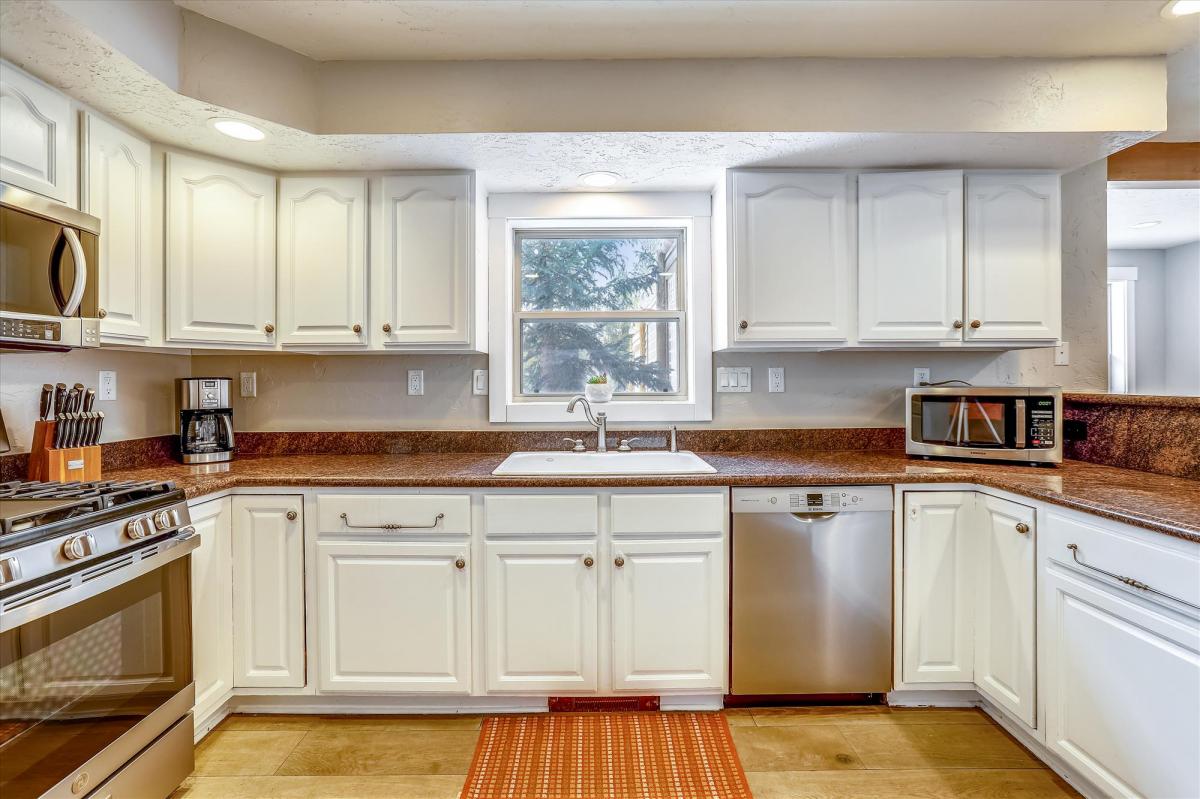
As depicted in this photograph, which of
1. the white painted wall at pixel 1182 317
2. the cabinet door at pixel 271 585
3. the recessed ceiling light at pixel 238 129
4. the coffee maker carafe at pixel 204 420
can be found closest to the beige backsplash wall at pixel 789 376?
the coffee maker carafe at pixel 204 420

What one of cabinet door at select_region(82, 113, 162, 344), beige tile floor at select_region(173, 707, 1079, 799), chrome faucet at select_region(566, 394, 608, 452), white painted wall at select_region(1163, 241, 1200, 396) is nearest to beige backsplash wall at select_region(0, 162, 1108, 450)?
chrome faucet at select_region(566, 394, 608, 452)

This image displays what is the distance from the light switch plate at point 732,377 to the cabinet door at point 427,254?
1140 millimetres

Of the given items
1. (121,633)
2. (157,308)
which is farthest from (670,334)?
(121,633)

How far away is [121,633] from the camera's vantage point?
141 cm

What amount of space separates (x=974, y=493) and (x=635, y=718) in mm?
1406

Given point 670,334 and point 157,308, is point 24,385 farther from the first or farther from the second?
point 670,334

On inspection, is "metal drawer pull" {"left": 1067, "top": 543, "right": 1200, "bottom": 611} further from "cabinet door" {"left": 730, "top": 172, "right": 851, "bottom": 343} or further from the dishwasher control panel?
"cabinet door" {"left": 730, "top": 172, "right": 851, "bottom": 343}

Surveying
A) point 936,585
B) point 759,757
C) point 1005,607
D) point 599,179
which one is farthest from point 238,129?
point 1005,607

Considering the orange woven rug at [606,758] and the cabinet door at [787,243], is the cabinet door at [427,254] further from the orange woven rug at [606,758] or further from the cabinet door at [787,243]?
the orange woven rug at [606,758]

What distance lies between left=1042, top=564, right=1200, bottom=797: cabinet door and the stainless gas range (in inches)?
96.6

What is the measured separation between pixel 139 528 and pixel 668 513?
58.8 inches

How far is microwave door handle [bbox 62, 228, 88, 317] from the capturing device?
60.5 inches

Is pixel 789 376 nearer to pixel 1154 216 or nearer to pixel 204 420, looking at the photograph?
pixel 204 420

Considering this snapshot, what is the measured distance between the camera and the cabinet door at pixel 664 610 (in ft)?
6.41
